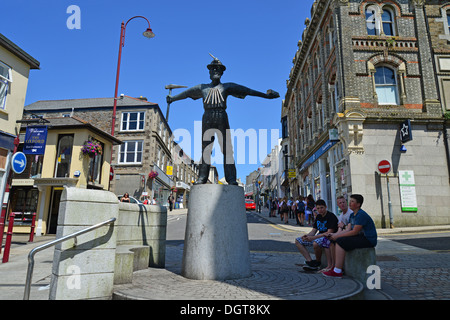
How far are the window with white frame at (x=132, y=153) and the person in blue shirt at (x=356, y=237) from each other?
27979 millimetres

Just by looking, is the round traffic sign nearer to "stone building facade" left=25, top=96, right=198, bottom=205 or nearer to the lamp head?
the lamp head

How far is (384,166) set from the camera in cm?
1451

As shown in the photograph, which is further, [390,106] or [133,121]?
[133,121]

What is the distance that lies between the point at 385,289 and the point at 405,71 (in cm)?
1550

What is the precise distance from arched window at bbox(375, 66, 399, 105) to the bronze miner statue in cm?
1296

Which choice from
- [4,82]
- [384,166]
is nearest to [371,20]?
[384,166]

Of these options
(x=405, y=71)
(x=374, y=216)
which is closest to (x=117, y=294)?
(x=374, y=216)

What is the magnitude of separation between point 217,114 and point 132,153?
88.3ft

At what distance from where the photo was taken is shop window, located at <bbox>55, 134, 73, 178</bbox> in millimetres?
17828

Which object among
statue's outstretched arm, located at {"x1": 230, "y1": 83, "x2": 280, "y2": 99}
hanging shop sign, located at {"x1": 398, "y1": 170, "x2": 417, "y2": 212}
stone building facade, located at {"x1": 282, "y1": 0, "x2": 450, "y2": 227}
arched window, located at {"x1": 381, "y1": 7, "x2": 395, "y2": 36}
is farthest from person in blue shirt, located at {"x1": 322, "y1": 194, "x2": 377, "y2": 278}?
arched window, located at {"x1": 381, "y1": 7, "x2": 395, "y2": 36}

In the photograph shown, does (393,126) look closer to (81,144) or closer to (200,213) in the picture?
(200,213)

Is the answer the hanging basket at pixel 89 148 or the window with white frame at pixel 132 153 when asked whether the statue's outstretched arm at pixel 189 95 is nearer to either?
the hanging basket at pixel 89 148

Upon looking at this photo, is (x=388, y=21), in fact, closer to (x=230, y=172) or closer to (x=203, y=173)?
(x=230, y=172)
